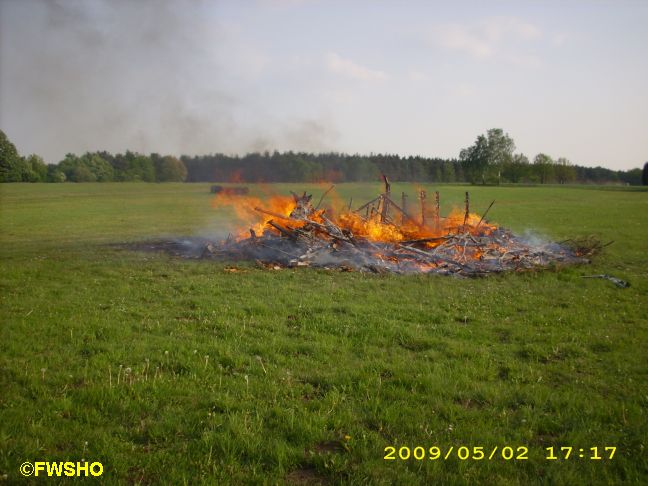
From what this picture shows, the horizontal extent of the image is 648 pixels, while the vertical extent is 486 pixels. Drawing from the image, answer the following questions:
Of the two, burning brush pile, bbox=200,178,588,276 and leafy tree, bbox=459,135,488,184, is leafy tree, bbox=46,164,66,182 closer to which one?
leafy tree, bbox=459,135,488,184

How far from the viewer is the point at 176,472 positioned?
13.6ft

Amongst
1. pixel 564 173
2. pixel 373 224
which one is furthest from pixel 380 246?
pixel 564 173

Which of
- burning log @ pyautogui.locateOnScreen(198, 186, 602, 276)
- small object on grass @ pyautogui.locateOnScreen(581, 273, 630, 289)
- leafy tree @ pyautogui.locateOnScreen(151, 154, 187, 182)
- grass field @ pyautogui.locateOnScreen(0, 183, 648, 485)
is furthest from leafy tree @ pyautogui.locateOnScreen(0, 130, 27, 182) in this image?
small object on grass @ pyautogui.locateOnScreen(581, 273, 630, 289)

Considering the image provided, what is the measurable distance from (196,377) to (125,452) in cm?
170

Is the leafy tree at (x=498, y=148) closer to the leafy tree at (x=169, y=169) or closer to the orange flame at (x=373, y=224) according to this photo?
the leafy tree at (x=169, y=169)

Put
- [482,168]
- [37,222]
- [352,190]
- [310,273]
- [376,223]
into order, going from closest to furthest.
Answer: [310,273], [376,223], [37,222], [352,190], [482,168]

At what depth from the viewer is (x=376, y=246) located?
15602mm

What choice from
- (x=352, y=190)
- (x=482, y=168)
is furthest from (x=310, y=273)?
(x=482, y=168)

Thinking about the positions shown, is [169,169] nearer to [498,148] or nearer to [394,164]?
[394,164]

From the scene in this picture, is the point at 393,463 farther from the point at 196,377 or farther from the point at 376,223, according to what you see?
the point at 376,223
